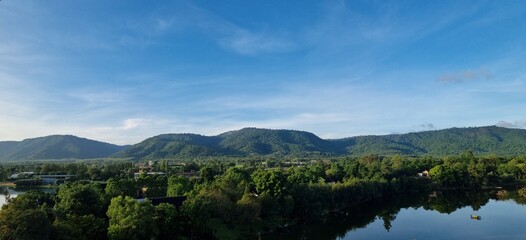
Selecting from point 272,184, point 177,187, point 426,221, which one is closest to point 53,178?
point 177,187

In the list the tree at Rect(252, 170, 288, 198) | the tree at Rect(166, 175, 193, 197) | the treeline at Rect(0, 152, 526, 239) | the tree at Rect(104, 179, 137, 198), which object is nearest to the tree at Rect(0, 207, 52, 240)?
the treeline at Rect(0, 152, 526, 239)

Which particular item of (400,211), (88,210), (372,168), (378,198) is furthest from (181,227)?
(372,168)

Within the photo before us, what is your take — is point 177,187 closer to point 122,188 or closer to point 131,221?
point 122,188

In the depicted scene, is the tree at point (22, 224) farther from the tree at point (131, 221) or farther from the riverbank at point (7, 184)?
the riverbank at point (7, 184)

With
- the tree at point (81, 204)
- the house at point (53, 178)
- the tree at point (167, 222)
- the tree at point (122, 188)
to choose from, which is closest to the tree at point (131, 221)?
the tree at point (167, 222)

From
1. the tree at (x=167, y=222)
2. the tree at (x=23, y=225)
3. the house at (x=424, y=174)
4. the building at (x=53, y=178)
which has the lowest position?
the tree at (x=167, y=222)

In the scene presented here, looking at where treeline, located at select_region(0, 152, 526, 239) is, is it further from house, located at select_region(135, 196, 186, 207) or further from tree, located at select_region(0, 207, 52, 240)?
house, located at select_region(135, 196, 186, 207)

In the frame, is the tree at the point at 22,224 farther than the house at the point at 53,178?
No

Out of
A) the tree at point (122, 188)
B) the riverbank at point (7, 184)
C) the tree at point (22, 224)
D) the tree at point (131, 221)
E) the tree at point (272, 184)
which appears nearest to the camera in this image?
the tree at point (22, 224)
